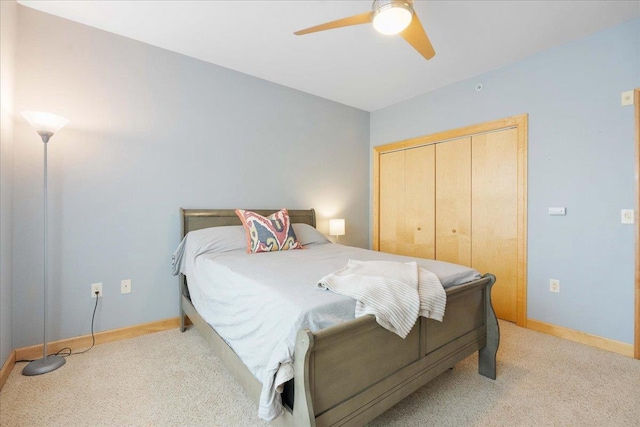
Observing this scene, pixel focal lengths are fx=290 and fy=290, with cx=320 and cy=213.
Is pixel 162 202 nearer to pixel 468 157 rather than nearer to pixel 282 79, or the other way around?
pixel 282 79

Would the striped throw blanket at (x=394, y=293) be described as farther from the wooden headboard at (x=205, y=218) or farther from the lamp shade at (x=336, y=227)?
the lamp shade at (x=336, y=227)

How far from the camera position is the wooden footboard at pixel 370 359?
1067mm

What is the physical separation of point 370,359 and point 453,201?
8.53 ft

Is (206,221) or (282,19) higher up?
(282,19)

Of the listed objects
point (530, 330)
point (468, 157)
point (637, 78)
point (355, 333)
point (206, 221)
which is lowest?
point (530, 330)

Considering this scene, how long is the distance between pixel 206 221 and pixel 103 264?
2.85 feet

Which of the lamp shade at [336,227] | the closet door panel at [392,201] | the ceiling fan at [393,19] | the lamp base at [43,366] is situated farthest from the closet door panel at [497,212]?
the lamp base at [43,366]

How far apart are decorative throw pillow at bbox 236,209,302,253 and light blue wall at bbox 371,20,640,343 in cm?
231

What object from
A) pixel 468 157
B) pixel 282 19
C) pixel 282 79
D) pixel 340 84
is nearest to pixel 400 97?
pixel 340 84

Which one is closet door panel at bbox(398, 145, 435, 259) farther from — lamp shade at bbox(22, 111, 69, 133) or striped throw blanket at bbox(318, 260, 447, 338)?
lamp shade at bbox(22, 111, 69, 133)

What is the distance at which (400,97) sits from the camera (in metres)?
3.77

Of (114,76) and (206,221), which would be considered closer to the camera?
(114,76)

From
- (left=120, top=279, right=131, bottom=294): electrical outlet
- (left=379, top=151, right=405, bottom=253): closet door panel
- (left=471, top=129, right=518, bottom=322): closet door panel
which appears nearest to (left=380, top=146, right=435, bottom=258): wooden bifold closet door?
(left=379, top=151, right=405, bottom=253): closet door panel

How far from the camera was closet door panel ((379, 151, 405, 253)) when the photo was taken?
12.9 feet
